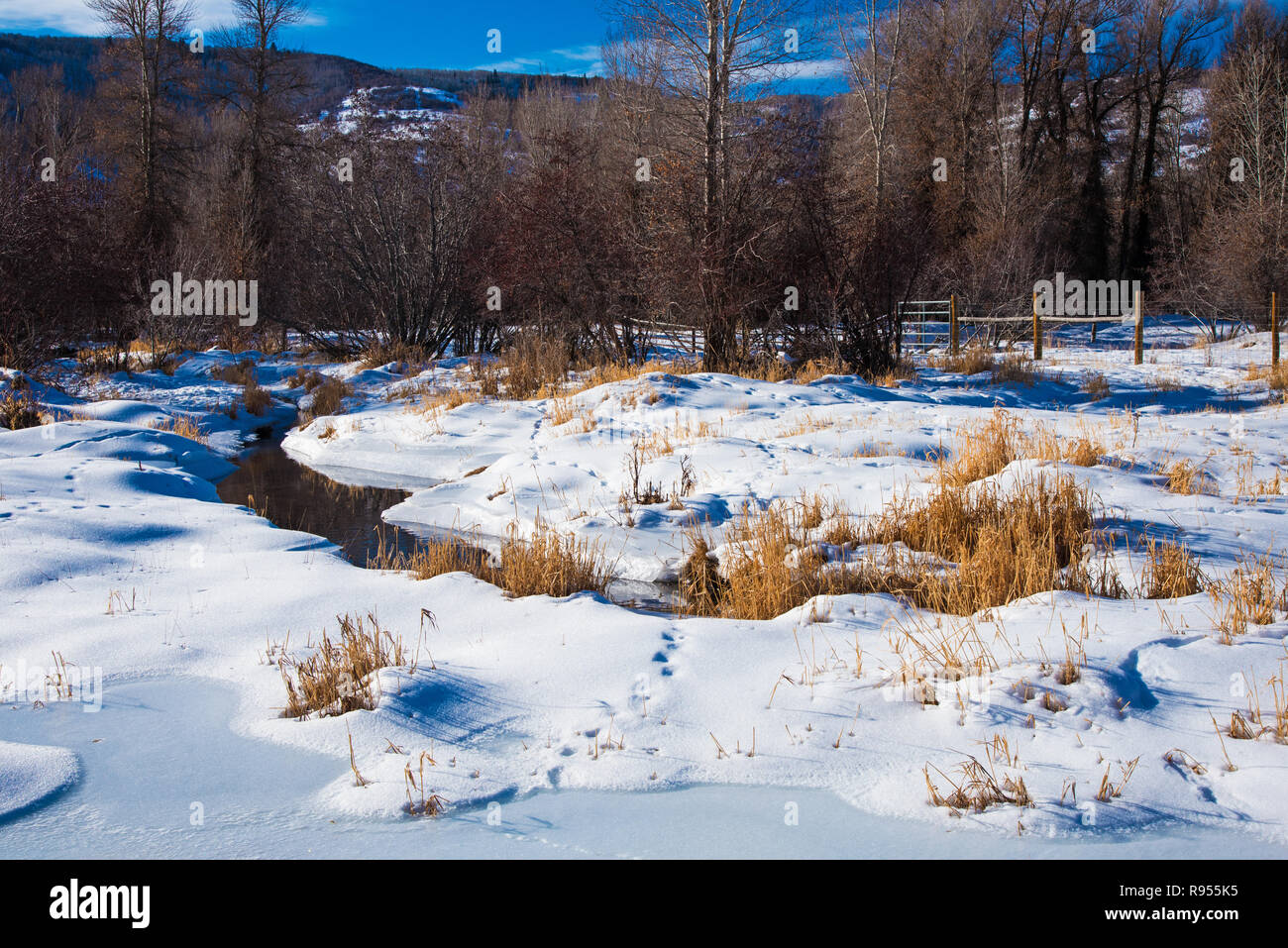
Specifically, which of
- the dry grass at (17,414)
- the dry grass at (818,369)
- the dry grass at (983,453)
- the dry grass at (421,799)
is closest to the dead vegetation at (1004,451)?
the dry grass at (983,453)

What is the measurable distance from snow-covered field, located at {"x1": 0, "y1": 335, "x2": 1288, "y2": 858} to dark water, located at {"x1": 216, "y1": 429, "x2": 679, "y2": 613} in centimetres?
47

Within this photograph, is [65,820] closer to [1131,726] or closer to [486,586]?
[486,586]

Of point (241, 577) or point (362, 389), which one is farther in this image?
point (362, 389)

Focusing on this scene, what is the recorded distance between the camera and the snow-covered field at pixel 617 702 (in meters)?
2.92

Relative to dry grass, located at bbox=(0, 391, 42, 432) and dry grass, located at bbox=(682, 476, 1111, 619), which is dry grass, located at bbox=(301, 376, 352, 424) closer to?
dry grass, located at bbox=(0, 391, 42, 432)

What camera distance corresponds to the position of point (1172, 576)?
16.1ft

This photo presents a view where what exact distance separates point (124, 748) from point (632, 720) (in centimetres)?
203

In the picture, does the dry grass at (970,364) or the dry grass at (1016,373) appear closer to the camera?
the dry grass at (1016,373)

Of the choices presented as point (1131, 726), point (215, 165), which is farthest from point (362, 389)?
point (215, 165)

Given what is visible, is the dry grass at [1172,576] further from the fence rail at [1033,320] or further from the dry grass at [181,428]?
the fence rail at [1033,320]

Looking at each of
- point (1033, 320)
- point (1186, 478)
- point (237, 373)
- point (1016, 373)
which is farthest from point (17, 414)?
point (1033, 320)

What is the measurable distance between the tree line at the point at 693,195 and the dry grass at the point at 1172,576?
9583 millimetres

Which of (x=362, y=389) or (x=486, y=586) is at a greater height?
(x=362, y=389)
